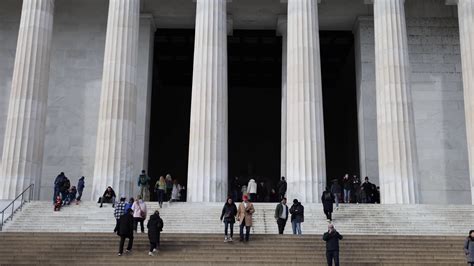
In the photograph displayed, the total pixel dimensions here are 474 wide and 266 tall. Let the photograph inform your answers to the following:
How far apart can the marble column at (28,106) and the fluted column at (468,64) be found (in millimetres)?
29385

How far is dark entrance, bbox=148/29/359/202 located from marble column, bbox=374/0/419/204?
19.2 m

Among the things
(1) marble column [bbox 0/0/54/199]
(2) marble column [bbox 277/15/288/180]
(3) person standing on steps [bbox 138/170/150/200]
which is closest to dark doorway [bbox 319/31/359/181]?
(2) marble column [bbox 277/15/288/180]

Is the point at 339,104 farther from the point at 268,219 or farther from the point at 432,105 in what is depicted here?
the point at 268,219

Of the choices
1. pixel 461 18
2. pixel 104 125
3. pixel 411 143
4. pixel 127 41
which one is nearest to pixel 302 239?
pixel 411 143

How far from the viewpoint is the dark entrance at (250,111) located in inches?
2525

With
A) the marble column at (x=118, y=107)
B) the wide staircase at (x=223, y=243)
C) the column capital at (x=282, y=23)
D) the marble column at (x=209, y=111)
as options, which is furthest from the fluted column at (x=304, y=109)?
the marble column at (x=118, y=107)

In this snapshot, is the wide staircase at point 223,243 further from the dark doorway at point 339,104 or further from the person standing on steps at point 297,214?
the dark doorway at point 339,104

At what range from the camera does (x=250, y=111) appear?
2832 inches

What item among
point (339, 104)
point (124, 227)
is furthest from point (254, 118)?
point (124, 227)

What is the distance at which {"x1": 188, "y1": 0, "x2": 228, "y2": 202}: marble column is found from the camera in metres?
39.1

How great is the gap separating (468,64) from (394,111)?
6.91m

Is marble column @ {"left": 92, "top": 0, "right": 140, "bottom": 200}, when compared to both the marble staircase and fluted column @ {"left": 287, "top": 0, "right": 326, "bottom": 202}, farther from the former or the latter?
fluted column @ {"left": 287, "top": 0, "right": 326, "bottom": 202}

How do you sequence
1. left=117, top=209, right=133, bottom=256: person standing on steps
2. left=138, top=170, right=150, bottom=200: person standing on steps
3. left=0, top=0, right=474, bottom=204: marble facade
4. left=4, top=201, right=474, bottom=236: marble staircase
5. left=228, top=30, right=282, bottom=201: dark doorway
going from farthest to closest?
left=228, top=30, right=282, bottom=201: dark doorway
left=0, top=0, right=474, bottom=204: marble facade
left=138, top=170, right=150, bottom=200: person standing on steps
left=4, top=201, right=474, bottom=236: marble staircase
left=117, top=209, right=133, bottom=256: person standing on steps

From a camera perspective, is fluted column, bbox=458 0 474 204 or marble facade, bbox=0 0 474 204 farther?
marble facade, bbox=0 0 474 204
